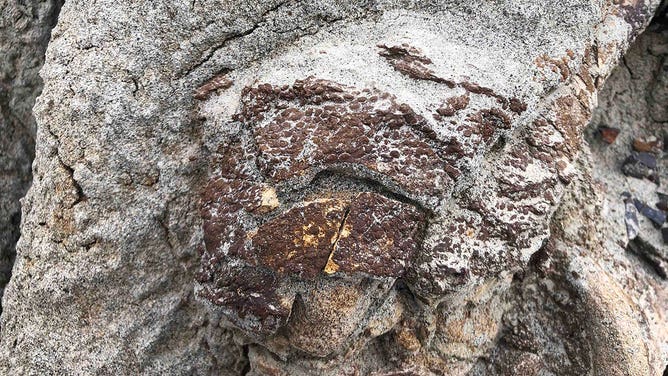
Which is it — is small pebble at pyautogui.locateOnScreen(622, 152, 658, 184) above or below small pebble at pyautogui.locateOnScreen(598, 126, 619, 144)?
below

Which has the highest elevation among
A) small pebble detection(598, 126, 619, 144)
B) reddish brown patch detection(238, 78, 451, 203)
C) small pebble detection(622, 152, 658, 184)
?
reddish brown patch detection(238, 78, 451, 203)

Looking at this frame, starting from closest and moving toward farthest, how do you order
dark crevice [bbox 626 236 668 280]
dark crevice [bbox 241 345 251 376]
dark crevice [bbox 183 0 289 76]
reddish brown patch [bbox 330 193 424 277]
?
reddish brown patch [bbox 330 193 424 277], dark crevice [bbox 183 0 289 76], dark crevice [bbox 241 345 251 376], dark crevice [bbox 626 236 668 280]

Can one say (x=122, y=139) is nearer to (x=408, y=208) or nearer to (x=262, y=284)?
(x=262, y=284)

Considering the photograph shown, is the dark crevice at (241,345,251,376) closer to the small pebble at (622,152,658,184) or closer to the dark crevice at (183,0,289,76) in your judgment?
the dark crevice at (183,0,289,76)

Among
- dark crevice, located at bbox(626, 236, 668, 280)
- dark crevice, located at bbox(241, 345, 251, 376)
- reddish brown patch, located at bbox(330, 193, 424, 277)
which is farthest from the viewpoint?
dark crevice, located at bbox(626, 236, 668, 280)

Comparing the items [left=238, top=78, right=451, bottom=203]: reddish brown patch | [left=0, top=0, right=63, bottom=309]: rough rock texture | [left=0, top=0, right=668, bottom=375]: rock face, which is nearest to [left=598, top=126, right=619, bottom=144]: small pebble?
[left=0, top=0, right=668, bottom=375]: rock face

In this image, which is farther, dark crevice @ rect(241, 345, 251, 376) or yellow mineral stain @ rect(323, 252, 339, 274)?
dark crevice @ rect(241, 345, 251, 376)

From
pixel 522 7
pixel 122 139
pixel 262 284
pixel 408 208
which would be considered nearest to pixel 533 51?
pixel 522 7
